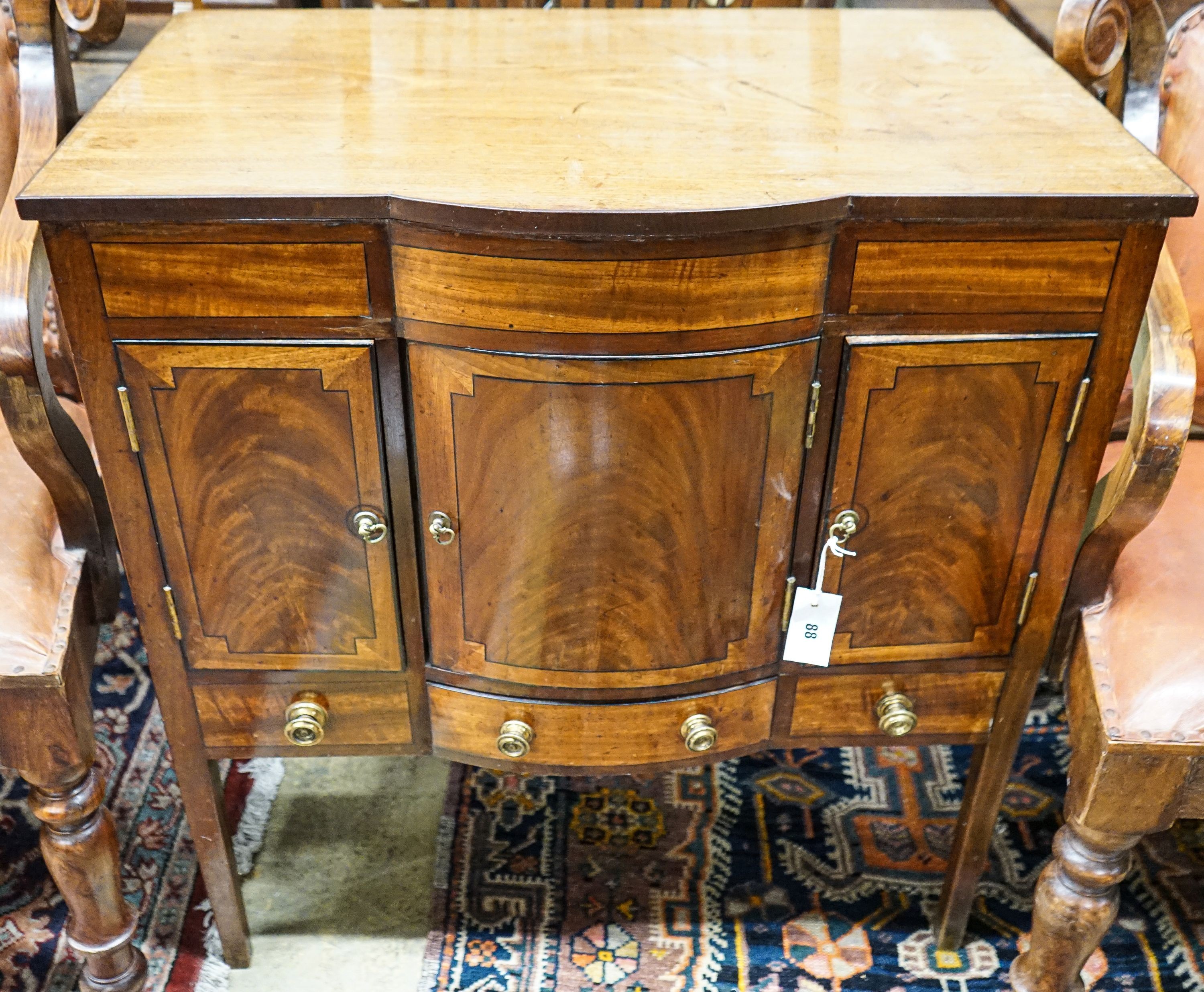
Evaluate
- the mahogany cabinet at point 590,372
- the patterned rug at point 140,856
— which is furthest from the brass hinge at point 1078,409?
the patterned rug at point 140,856

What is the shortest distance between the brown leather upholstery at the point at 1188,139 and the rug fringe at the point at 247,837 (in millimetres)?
1048

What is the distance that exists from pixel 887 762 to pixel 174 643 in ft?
2.99

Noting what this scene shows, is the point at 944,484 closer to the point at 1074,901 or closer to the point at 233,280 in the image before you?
the point at 1074,901

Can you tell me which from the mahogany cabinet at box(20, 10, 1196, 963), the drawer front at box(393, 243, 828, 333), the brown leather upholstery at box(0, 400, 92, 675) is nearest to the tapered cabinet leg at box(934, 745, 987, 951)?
the mahogany cabinet at box(20, 10, 1196, 963)

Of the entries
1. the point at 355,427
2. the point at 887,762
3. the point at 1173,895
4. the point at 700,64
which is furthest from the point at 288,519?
the point at 1173,895

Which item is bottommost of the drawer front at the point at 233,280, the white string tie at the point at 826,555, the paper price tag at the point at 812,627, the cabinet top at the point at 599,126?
the paper price tag at the point at 812,627

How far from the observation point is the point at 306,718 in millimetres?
1049

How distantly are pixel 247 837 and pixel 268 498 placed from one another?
0.62 metres

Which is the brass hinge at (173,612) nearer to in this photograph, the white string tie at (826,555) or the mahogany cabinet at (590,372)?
the mahogany cabinet at (590,372)

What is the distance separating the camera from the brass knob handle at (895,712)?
1067 millimetres

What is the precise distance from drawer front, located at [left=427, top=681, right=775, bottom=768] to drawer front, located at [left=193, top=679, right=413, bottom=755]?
0.04m

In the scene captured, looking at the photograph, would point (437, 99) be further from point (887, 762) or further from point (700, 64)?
point (887, 762)

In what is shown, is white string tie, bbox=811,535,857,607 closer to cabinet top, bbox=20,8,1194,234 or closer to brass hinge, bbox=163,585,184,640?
cabinet top, bbox=20,8,1194,234

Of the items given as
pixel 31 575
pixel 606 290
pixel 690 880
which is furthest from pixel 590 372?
pixel 690 880
